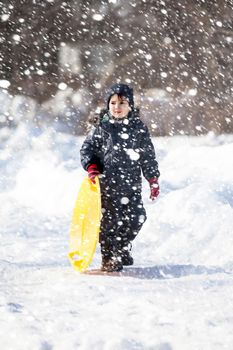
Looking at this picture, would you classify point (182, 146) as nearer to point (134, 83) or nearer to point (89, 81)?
point (134, 83)

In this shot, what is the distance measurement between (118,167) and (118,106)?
47 cm

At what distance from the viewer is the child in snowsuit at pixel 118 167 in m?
4.55

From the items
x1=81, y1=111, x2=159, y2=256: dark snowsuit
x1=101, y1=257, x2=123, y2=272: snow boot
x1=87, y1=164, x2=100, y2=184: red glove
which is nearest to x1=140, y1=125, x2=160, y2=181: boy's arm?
x1=81, y1=111, x2=159, y2=256: dark snowsuit

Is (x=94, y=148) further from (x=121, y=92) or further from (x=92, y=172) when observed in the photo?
(x=121, y=92)

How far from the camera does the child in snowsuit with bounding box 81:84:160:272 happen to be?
4551 millimetres

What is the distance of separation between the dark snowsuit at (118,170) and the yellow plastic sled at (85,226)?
9 centimetres

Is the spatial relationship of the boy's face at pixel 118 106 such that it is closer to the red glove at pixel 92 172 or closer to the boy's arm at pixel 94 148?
the boy's arm at pixel 94 148

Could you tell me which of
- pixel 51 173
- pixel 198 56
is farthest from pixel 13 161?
pixel 198 56

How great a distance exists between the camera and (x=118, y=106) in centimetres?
455

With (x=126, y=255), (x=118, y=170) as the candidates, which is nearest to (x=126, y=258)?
(x=126, y=255)

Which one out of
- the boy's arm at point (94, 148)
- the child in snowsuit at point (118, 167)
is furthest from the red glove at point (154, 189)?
the boy's arm at point (94, 148)

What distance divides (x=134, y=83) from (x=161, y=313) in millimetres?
7575

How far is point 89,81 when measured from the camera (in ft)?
35.0

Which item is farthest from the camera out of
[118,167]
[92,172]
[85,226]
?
[85,226]
